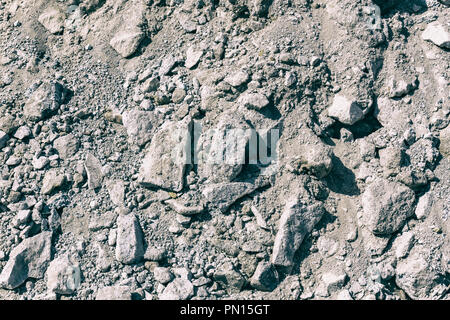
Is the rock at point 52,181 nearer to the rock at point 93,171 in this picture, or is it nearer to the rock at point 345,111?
the rock at point 93,171

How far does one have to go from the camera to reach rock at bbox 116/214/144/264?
4.79 meters

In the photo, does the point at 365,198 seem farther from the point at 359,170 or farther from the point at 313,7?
the point at 313,7

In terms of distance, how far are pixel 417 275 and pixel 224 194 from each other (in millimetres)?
2163

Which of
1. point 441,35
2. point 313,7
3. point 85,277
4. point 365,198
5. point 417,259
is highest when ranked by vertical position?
point 313,7

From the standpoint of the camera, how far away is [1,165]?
5.29 meters

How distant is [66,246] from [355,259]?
3.15 m

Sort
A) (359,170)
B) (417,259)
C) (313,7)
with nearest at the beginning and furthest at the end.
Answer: (417,259)
(359,170)
(313,7)

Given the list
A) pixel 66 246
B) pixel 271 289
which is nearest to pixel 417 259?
pixel 271 289

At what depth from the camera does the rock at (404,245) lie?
15.6ft

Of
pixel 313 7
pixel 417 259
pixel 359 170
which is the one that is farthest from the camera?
pixel 313 7

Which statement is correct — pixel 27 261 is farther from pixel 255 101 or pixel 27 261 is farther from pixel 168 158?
pixel 255 101

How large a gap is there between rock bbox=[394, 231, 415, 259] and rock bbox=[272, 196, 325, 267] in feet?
2.85

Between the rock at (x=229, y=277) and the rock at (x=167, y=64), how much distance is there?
240 centimetres

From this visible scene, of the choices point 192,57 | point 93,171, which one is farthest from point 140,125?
point 192,57
